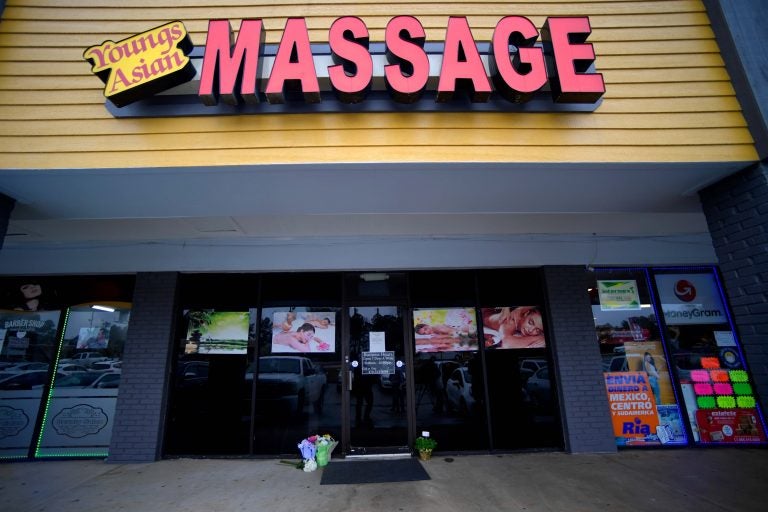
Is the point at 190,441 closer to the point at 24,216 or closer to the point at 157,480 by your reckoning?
the point at 157,480

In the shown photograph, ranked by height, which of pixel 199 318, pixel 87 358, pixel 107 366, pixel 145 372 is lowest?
pixel 145 372

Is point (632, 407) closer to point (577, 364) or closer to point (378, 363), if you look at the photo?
point (577, 364)

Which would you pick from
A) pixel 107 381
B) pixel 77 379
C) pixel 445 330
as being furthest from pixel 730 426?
pixel 77 379

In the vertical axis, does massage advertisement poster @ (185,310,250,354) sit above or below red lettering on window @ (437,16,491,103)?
below

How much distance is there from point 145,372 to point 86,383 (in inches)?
46.0

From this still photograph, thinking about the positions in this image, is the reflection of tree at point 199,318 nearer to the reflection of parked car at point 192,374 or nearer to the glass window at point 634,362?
the reflection of parked car at point 192,374

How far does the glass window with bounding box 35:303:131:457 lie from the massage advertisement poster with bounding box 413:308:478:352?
4945 millimetres

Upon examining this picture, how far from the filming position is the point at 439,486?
4.35 meters

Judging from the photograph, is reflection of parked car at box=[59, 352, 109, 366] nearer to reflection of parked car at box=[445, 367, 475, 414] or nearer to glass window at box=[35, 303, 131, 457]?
glass window at box=[35, 303, 131, 457]

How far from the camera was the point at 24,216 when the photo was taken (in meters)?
4.07

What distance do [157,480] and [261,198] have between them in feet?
12.9

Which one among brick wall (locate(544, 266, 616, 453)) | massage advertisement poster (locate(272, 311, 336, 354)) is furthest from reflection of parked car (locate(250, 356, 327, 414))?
brick wall (locate(544, 266, 616, 453))

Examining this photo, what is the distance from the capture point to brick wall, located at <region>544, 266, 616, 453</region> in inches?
219

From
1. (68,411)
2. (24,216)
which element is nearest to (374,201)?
(24,216)
